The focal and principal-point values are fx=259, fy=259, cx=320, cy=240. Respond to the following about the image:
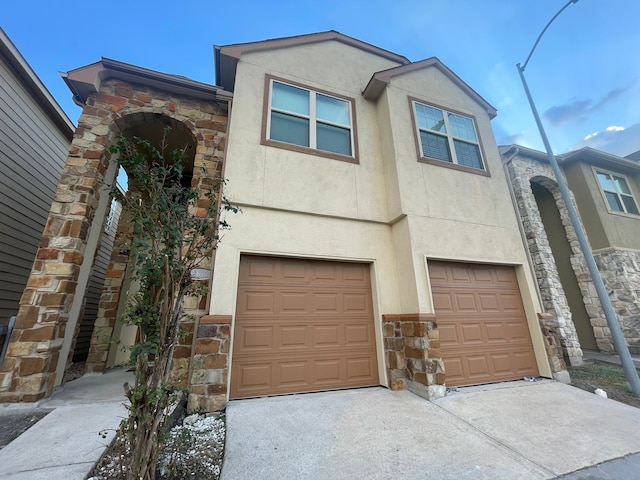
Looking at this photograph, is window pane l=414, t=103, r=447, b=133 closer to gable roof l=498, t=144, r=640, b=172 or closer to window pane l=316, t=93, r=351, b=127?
window pane l=316, t=93, r=351, b=127

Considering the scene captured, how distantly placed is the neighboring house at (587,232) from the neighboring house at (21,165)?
12686 millimetres

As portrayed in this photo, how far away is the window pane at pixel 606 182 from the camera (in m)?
9.22

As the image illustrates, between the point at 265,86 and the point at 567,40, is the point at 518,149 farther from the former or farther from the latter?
the point at 265,86

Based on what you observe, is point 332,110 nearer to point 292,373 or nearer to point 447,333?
point 447,333

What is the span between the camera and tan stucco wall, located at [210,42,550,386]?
14.3 ft

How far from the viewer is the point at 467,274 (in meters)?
5.05

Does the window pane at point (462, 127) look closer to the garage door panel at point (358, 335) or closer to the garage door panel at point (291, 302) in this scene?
the garage door panel at point (358, 335)

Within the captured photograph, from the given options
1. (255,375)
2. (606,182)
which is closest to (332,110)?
(255,375)

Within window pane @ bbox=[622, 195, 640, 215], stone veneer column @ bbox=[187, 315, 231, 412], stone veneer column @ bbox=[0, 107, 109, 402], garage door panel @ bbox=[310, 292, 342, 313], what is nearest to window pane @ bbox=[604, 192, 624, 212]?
window pane @ bbox=[622, 195, 640, 215]

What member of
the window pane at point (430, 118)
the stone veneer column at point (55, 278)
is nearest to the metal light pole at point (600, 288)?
the window pane at point (430, 118)

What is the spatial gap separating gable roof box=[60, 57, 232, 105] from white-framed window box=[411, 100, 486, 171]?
13.6ft

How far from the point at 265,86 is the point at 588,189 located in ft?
35.6

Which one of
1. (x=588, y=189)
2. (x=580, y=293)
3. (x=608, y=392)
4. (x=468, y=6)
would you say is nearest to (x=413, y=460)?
(x=608, y=392)

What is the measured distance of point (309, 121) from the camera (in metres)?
5.38
